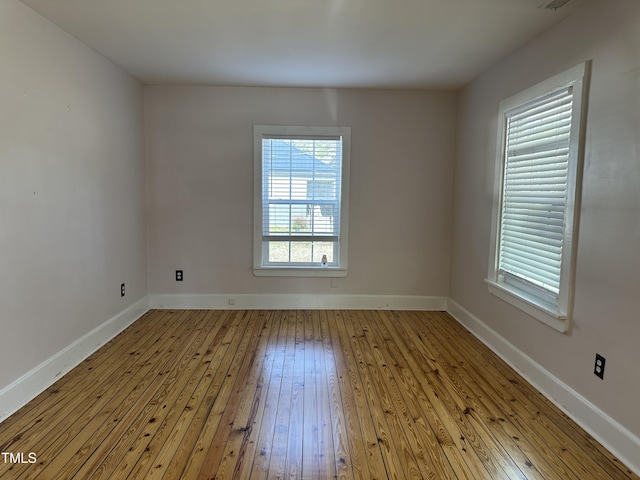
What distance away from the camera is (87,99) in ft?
9.64

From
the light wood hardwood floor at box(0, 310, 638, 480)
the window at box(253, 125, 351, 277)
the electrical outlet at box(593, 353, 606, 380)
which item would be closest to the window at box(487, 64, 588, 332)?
the electrical outlet at box(593, 353, 606, 380)

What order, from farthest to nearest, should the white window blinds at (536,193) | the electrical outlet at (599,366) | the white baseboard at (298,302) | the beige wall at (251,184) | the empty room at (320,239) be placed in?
the white baseboard at (298,302)
the beige wall at (251,184)
the white window blinds at (536,193)
the electrical outlet at (599,366)
the empty room at (320,239)

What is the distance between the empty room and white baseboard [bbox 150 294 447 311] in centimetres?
3

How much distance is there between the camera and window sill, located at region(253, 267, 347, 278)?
4.20m

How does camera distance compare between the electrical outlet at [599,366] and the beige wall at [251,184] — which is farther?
the beige wall at [251,184]

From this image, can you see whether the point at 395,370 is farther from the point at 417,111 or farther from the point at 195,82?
the point at 195,82

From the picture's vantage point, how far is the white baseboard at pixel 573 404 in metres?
1.83

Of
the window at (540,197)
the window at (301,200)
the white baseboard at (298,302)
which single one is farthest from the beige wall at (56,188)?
the window at (540,197)

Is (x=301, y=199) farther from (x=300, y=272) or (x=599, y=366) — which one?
(x=599, y=366)

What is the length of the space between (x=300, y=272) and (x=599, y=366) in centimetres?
284

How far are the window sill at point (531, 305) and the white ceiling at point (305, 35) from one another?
1895 mm

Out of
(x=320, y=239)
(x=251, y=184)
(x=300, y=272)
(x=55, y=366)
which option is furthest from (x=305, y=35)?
(x=55, y=366)

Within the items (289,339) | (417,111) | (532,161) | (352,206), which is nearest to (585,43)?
(532,161)

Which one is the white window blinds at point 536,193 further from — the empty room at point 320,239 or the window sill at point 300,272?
the window sill at point 300,272
